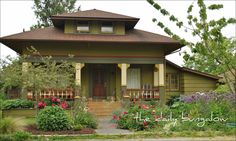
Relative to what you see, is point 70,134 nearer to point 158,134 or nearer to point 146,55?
point 158,134

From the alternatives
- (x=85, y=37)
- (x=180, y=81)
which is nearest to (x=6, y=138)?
(x=85, y=37)

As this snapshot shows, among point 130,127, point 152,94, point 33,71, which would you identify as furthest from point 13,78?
point 152,94

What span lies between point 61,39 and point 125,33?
5040mm

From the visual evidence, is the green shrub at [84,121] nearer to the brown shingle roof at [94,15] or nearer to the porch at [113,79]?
the porch at [113,79]

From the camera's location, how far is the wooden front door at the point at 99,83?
23406 mm

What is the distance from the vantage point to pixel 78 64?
21.3 meters

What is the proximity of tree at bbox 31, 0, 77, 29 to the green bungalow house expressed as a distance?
48.2 ft

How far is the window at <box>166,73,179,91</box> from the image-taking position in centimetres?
2453

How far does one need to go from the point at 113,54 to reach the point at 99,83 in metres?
2.75

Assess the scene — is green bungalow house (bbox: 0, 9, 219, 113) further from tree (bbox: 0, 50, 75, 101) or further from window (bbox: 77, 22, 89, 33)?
tree (bbox: 0, 50, 75, 101)

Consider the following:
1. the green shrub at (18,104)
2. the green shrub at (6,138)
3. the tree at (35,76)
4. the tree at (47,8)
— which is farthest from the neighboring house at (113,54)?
the tree at (47,8)

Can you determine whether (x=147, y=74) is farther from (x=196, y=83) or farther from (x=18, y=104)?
(x=18, y=104)

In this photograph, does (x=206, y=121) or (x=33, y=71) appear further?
(x=33, y=71)

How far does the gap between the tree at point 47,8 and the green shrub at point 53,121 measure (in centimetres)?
2718
